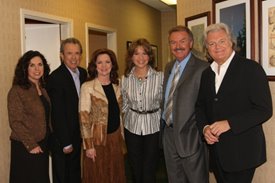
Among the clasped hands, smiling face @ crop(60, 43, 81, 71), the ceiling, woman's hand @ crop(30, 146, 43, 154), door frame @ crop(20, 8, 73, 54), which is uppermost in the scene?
the ceiling

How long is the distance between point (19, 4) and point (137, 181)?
6.89ft

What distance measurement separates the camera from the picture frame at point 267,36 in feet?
6.80

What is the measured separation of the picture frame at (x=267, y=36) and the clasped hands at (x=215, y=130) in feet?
1.70

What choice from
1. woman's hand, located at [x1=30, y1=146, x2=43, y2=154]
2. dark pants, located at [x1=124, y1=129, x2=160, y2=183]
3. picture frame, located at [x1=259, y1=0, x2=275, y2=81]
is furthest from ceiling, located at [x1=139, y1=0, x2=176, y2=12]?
woman's hand, located at [x1=30, y1=146, x2=43, y2=154]

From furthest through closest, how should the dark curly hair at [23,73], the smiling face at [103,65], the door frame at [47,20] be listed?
the door frame at [47,20] < the smiling face at [103,65] < the dark curly hair at [23,73]

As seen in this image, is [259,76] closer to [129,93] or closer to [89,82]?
[129,93]

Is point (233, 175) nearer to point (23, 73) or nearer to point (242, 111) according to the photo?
point (242, 111)

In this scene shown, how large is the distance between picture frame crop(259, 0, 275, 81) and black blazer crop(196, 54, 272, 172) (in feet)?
1.00

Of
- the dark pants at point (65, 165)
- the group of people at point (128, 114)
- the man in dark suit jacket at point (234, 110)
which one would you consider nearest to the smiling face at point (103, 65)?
the group of people at point (128, 114)

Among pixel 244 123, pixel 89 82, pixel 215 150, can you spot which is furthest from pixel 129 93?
pixel 244 123

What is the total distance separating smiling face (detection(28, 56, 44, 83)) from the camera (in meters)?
2.65

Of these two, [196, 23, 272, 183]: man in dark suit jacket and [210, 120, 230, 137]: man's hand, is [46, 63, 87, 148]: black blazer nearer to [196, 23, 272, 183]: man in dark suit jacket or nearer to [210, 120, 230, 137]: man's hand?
[196, 23, 272, 183]: man in dark suit jacket

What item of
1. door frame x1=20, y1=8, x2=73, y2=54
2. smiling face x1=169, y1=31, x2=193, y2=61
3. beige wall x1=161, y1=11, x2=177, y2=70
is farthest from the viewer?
beige wall x1=161, y1=11, x2=177, y2=70

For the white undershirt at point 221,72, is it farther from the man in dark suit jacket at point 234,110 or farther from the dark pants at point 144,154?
the dark pants at point 144,154
